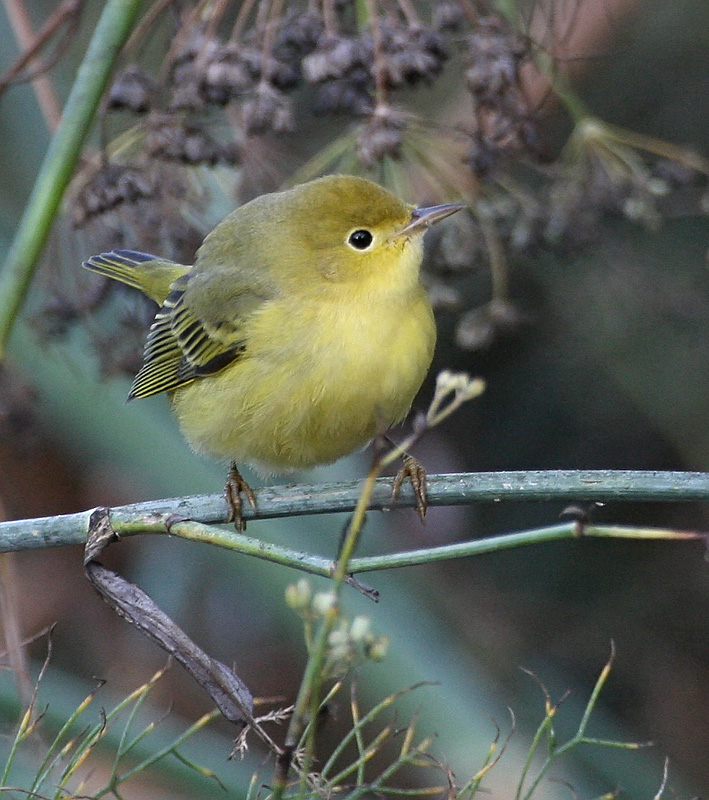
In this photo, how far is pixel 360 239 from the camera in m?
3.00

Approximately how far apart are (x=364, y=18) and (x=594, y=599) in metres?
2.47

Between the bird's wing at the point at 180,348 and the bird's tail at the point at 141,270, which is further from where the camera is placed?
the bird's tail at the point at 141,270

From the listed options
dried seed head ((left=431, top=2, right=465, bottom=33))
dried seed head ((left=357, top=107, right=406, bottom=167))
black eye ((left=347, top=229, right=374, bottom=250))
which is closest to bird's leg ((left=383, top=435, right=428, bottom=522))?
black eye ((left=347, top=229, right=374, bottom=250))

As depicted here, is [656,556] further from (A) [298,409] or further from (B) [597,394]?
(A) [298,409]

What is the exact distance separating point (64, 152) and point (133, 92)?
64 cm

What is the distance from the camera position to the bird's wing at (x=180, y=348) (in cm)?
311

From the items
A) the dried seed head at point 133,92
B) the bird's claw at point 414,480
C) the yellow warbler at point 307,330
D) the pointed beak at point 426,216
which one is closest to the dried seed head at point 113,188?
the dried seed head at point 133,92

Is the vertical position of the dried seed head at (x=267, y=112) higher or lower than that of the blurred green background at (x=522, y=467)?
higher

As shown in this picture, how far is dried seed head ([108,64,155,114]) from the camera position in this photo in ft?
9.69

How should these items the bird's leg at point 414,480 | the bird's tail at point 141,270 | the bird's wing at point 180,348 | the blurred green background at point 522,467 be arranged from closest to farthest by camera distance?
the bird's leg at point 414,480, the bird's wing at point 180,348, the bird's tail at point 141,270, the blurred green background at point 522,467

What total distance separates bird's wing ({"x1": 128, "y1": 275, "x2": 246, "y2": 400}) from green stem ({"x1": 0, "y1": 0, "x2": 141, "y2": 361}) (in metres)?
0.76

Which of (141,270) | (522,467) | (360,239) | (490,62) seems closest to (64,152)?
(360,239)

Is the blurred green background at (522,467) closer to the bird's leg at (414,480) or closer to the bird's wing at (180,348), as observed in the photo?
the bird's wing at (180,348)

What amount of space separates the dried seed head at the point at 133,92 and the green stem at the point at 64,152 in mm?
515
